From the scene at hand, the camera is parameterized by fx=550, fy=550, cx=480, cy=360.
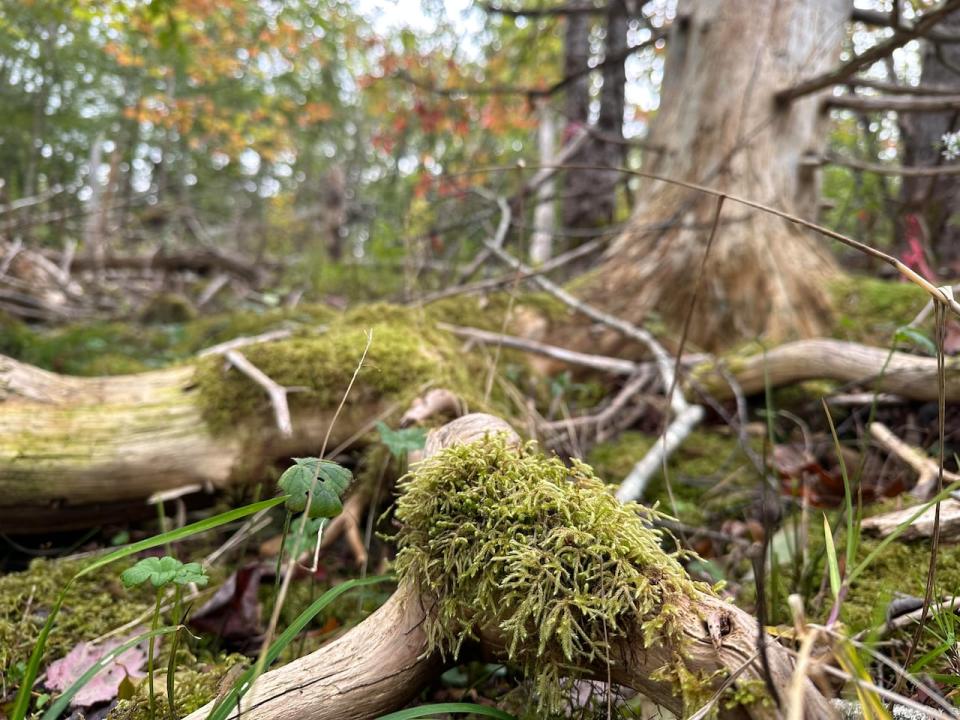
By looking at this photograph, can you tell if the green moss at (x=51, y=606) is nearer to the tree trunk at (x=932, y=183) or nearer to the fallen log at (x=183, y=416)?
the fallen log at (x=183, y=416)

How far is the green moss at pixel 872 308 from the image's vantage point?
11.6 ft

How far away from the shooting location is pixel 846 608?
62.1 inches

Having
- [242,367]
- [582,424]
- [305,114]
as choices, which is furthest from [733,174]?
[305,114]

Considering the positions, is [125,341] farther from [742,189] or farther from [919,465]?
[919,465]

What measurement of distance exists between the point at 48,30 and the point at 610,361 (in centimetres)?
721

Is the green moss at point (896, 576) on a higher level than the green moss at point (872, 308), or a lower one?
lower

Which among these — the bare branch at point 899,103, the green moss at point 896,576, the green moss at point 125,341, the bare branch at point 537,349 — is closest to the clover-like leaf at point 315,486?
the green moss at point 896,576

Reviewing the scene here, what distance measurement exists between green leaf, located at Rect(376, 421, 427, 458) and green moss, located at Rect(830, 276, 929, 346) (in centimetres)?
307

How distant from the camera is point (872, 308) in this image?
3.72 meters

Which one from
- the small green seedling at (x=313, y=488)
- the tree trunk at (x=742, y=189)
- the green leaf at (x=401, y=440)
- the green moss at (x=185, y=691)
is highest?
the tree trunk at (x=742, y=189)

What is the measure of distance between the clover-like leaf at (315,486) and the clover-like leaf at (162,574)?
0.95 feet

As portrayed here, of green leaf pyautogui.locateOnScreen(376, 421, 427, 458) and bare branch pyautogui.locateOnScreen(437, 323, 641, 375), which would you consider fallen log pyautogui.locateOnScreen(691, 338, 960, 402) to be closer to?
bare branch pyautogui.locateOnScreen(437, 323, 641, 375)

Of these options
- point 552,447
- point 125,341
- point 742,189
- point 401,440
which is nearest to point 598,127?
point 742,189

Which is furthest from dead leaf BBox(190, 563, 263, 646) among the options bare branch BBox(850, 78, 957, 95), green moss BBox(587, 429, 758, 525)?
bare branch BBox(850, 78, 957, 95)
